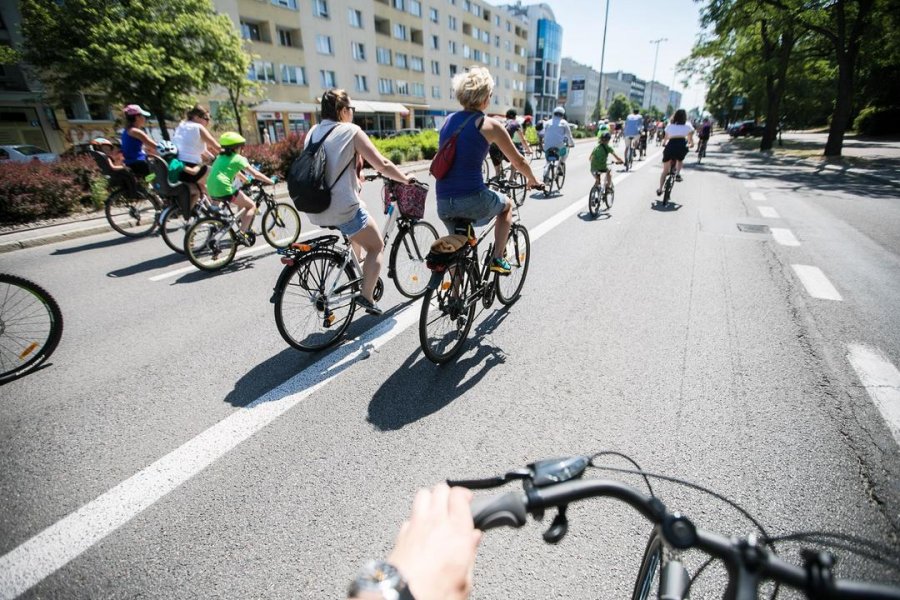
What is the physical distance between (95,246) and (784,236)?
11910 millimetres

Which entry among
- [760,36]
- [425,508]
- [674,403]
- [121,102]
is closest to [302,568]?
[425,508]

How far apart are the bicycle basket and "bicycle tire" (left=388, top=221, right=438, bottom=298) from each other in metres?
0.20

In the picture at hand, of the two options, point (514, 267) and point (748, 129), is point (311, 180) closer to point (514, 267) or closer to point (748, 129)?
point (514, 267)

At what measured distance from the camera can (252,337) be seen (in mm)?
4004

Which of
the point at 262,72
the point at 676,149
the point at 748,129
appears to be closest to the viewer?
the point at 676,149

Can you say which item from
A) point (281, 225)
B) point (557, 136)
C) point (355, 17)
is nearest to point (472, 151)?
point (281, 225)

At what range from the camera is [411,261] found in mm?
5023

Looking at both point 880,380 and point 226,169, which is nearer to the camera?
point 880,380

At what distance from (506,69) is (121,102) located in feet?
215

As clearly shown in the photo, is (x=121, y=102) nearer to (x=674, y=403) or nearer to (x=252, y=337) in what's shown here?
(x=252, y=337)

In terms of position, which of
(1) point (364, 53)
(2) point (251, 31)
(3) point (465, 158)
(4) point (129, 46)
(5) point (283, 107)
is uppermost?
(2) point (251, 31)

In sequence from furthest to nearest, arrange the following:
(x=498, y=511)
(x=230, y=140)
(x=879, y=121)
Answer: (x=879, y=121), (x=230, y=140), (x=498, y=511)

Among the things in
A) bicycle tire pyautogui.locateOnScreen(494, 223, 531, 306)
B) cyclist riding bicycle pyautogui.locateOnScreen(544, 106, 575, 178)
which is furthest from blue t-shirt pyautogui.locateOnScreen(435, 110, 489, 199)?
cyclist riding bicycle pyautogui.locateOnScreen(544, 106, 575, 178)

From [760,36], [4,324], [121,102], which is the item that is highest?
[760,36]
